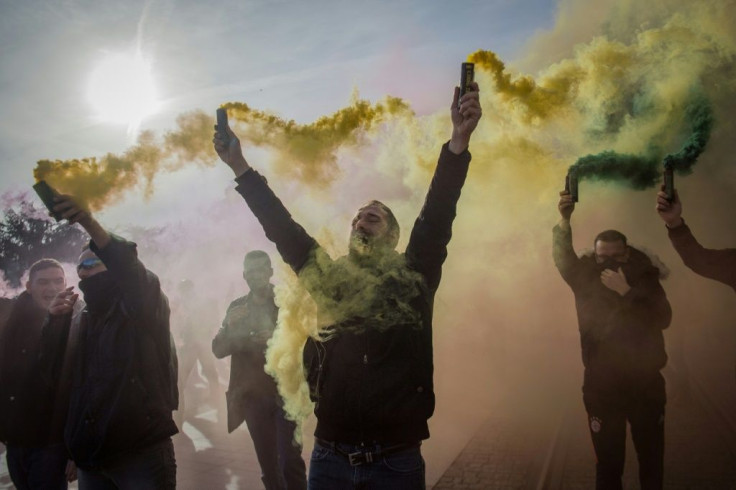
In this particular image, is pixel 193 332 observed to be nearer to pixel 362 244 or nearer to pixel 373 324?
pixel 362 244

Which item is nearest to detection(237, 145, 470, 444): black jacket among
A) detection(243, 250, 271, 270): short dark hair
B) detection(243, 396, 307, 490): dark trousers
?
detection(243, 396, 307, 490): dark trousers

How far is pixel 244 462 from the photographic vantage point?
6211mm

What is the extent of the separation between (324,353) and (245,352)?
252cm

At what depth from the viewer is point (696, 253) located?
11.3ft

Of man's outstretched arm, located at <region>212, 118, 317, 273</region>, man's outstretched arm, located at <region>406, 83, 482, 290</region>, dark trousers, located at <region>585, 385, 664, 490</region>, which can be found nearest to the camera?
man's outstretched arm, located at <region>406, 83, 482, 290</region>

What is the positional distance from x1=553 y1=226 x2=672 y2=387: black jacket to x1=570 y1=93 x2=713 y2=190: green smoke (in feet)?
3.44

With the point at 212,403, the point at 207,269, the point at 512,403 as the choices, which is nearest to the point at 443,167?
the point at 512,403

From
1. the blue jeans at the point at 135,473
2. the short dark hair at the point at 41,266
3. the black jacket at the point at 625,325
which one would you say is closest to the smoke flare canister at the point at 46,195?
the blue jeans at the point at 135,473

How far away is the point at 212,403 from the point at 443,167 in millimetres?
8557

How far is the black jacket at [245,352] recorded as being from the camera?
4.51 metres

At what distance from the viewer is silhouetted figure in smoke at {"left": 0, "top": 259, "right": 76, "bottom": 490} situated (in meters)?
3.52

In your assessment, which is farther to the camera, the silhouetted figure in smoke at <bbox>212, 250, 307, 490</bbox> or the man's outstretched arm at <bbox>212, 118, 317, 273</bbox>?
the silhouetted figure in smoke at <bbox>212, 250, 307, 490</bbox>

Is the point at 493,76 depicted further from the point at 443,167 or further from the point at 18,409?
the point at 18,409

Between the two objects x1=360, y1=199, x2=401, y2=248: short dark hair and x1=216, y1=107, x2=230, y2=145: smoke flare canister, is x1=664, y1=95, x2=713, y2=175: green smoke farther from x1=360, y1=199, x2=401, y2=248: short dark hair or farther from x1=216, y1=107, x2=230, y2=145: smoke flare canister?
x1=216, y1=107, x2=230, y2=145: smoke flare canister
